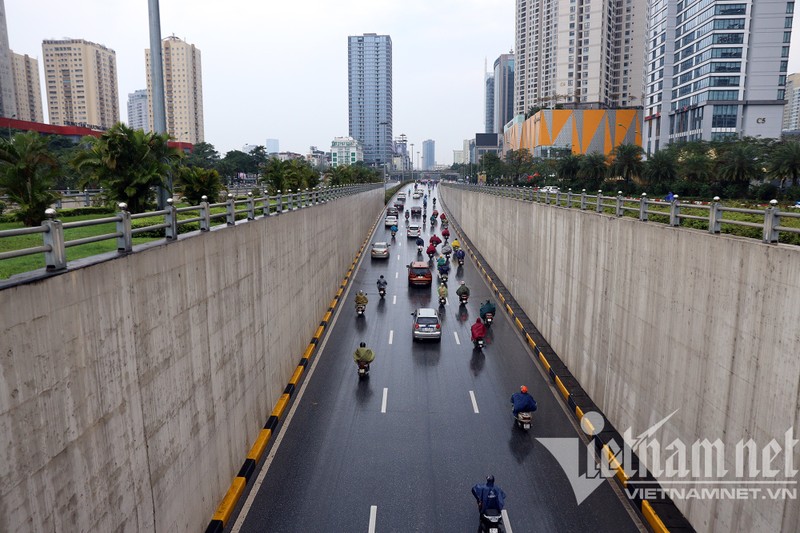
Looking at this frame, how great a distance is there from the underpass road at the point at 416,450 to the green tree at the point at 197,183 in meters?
6.52

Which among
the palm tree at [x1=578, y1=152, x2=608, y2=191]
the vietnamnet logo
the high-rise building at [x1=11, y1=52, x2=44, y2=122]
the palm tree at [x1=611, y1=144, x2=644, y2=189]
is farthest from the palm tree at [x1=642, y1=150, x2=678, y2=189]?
the high-rise building at [x1=11, y1=52, x2=44, y2=122]

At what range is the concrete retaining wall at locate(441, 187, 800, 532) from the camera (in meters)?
7.23

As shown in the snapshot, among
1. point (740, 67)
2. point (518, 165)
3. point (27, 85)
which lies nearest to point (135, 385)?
point (518, 165)

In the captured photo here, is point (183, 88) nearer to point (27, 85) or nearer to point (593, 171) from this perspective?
point (27, 85)

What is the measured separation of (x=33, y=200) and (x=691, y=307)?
40.4 feet

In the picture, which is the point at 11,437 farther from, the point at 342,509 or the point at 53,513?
the point at 342,509

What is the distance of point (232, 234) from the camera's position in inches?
436

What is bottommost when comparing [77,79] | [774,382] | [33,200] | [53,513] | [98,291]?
[53,513]

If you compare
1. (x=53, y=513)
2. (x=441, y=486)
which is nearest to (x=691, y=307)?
(x=441, y=486)

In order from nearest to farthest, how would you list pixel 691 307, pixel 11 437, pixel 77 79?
pixel 11 437 → pixel 691 307 → pixel 77 79

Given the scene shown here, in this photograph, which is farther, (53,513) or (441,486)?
(441,486)

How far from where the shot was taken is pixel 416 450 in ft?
40.9

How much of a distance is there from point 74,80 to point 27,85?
851 inches

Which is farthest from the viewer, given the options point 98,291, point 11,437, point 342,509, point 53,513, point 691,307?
point 342,509
